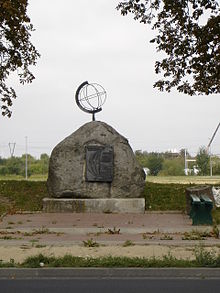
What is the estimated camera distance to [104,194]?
1761 centimetres

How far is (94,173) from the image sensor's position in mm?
17656

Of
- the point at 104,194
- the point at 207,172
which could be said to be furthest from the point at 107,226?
the point at 207,172

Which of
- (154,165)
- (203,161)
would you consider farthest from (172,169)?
(203,161)

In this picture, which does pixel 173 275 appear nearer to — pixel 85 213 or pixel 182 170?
pixel 85 213

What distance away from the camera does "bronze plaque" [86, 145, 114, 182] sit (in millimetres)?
17609

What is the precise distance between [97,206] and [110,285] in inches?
377

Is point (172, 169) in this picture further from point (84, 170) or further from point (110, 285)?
point (110, 285)

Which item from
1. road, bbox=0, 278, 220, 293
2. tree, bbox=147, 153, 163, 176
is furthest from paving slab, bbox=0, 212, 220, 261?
tree, bbox=147, 153, 163, 176

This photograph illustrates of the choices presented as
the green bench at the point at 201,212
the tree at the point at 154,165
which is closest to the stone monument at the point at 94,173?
the green bench at the point at 201,212

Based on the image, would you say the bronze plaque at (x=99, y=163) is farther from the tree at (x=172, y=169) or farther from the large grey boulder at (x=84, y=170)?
the tree at (x=172, y=169)

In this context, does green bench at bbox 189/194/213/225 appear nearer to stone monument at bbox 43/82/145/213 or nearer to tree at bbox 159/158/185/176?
stone monument at bbox 43/82/145/213

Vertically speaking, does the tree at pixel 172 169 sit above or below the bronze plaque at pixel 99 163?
above

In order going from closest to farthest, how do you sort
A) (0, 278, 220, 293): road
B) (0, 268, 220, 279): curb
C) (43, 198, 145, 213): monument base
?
(0, 278, 220, 293): road, (0, 268, 220, 279): curb, (43, 198, 145, 213): monument base

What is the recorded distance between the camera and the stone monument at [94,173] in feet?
56.7
